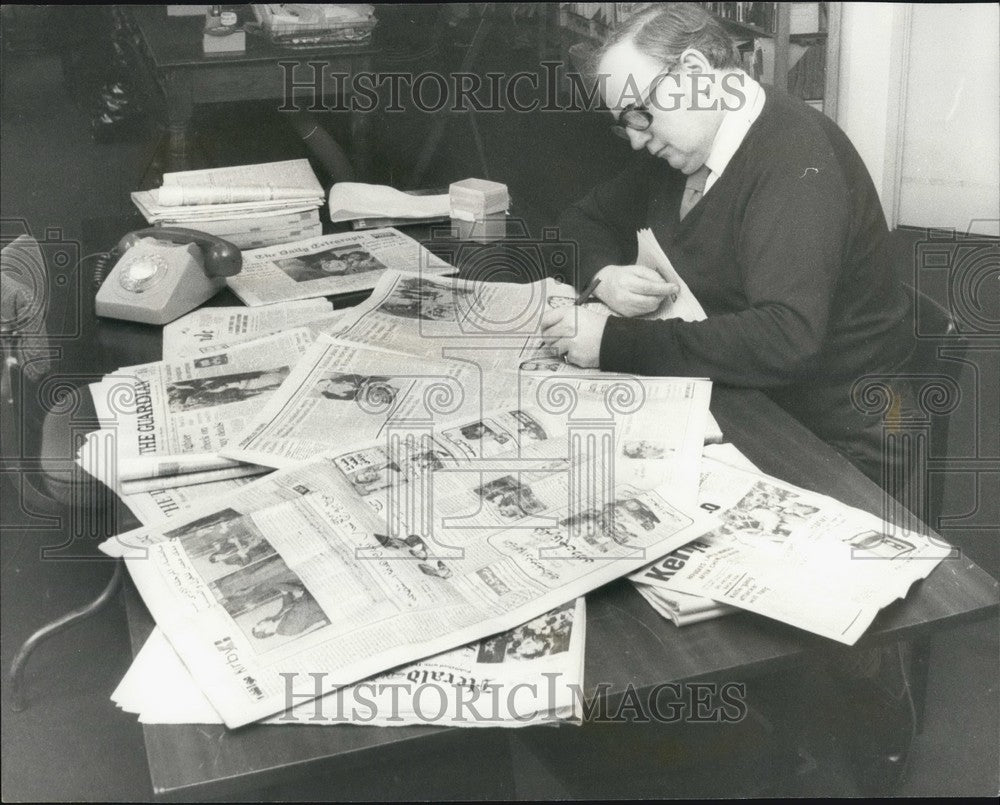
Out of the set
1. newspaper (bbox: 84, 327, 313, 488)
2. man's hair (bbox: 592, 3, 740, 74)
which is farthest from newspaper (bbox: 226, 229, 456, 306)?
man's hair (bbox: 592, 3, 740, 74)

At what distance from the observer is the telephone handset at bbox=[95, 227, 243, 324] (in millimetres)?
1357

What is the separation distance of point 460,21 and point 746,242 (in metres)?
1.04

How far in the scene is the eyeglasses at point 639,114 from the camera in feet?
4.45

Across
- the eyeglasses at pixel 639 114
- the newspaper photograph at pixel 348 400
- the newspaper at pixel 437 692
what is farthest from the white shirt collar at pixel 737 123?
the newspaper at pixel 437 692

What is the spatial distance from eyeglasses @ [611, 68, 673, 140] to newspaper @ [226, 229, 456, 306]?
0.35 metres

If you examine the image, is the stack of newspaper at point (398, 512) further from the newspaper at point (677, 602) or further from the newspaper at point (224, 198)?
the newspaper at point (224, 198)

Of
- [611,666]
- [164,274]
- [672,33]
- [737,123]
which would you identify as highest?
[672,33]

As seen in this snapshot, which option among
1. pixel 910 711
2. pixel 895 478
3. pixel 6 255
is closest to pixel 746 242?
pixel 895 478

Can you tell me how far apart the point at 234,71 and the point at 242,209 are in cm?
75

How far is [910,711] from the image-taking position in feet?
4.00

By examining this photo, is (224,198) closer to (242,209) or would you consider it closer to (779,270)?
A: (242,209)

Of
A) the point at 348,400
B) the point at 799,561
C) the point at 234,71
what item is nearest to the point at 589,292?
the point at 348,400

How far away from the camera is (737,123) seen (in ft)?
4.52

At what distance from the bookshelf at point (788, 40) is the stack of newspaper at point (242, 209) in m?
0.60
